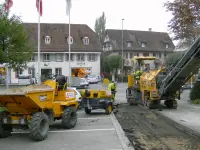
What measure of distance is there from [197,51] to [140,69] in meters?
8.64

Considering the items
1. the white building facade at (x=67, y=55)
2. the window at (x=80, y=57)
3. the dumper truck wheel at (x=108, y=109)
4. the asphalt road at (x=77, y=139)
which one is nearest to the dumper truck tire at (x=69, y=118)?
the asphalt road at (x=77, y=139)

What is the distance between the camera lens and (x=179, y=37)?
2789cm

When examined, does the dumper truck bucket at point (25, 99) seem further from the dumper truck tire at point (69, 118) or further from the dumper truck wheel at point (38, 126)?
the dumper truck tire at point (69, 118)

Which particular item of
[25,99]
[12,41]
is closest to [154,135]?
[25,99]

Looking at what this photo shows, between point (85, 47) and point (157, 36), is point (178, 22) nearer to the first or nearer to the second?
point (85, 47)

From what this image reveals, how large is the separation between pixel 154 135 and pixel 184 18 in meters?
15.8

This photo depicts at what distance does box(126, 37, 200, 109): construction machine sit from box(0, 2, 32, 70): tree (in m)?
7.27

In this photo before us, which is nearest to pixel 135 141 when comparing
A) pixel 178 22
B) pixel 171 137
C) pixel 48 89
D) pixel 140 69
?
pixel 171 137

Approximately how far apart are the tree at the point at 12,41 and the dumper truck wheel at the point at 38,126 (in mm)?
8001

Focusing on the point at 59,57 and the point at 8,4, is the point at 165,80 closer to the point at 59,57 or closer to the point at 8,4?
the point at 8,4

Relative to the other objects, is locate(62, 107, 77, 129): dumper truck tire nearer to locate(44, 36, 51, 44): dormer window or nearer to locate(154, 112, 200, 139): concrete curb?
locate(154, 112, 200, 139): concrete curb

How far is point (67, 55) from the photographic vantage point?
65562 millimetres

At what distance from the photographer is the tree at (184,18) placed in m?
26.3

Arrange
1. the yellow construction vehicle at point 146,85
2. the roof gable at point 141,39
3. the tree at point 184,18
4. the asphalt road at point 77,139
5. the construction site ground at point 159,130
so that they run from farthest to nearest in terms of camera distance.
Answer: the roof gable at point 141,39 → the tree at point 184,18 → the yellow construction vehicle at point 146,85 → the construction site ground at point 159,130 → the asphalt road at point 77,139
